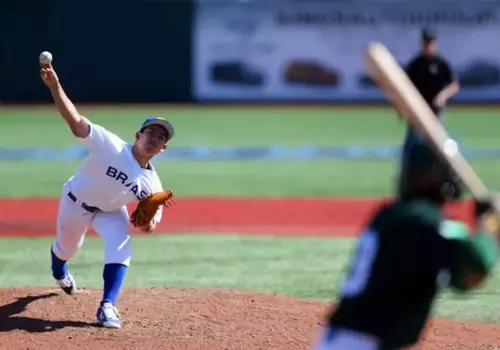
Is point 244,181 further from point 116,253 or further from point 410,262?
point 410,262

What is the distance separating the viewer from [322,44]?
2912 cm

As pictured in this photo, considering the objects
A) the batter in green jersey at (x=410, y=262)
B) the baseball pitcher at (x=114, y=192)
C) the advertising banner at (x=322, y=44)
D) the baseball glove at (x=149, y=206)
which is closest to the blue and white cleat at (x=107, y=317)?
the baseball pitcher at (x=114, y=192)

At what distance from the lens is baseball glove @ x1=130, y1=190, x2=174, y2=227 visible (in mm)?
6977

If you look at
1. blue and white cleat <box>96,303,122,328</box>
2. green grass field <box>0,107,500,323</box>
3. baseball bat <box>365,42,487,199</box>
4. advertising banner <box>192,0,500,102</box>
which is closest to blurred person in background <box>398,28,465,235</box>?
green grass field <box>0,107,500,323</box>

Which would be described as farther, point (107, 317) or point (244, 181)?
point (244, 181)

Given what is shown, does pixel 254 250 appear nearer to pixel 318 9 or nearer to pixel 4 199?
pixel 4 199

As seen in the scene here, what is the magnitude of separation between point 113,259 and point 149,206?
0.47 meters

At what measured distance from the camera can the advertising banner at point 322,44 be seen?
1136 inches

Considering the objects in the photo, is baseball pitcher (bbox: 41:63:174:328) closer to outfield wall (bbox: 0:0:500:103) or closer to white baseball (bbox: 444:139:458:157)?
white baseball (bbox: 444:139:458:157)

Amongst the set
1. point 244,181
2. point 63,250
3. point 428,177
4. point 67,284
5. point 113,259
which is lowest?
point 244,181

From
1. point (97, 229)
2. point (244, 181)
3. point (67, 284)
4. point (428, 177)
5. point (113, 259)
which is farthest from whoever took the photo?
point (244, 181)

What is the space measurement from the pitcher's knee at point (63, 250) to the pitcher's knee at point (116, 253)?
523 mm

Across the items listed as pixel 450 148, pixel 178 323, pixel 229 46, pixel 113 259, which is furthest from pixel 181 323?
pixel 229 46

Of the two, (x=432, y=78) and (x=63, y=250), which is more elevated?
(x=432, y=78)
